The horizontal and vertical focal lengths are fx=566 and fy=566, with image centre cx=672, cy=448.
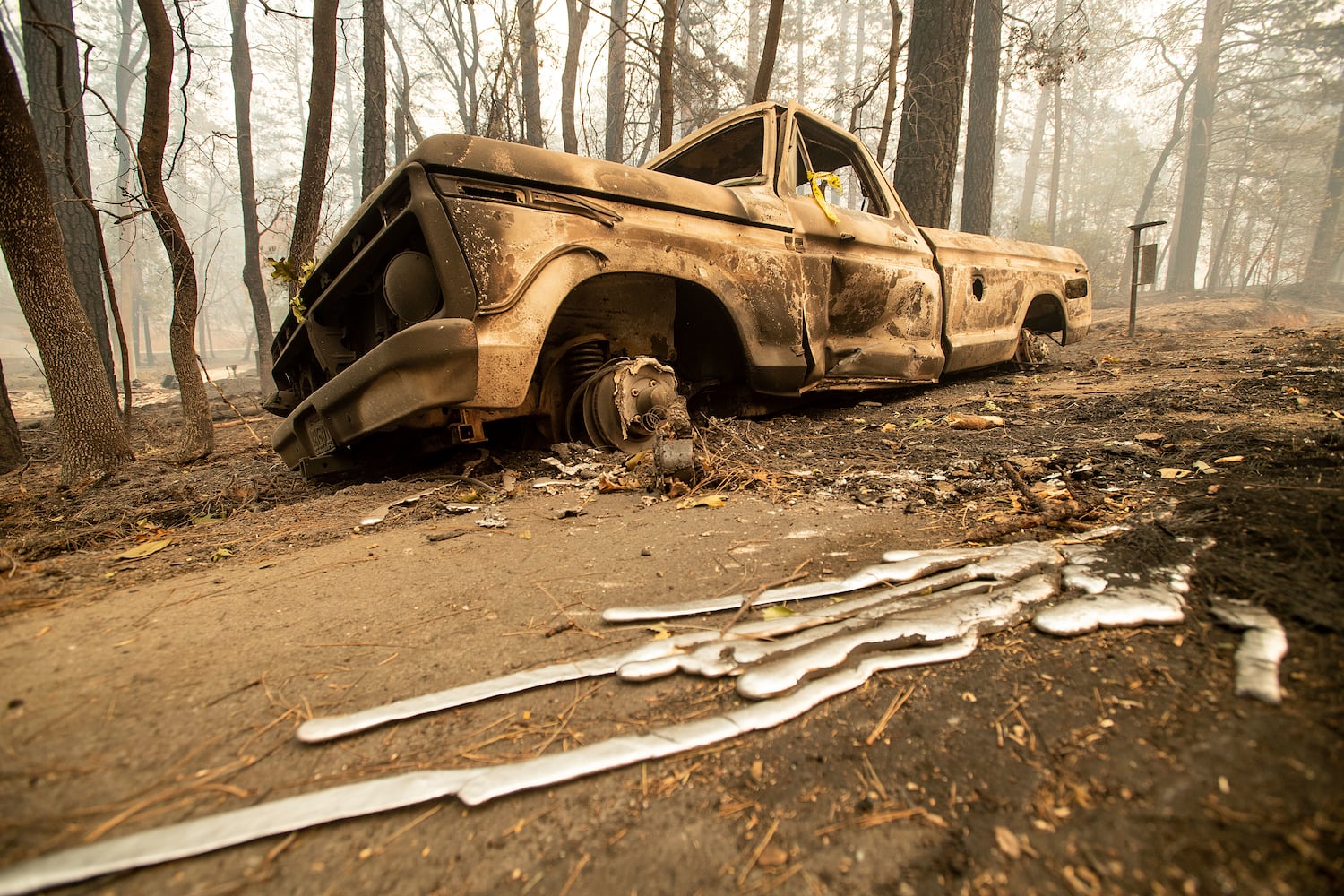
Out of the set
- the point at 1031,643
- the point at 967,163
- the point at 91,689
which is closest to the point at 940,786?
the point at 1031,643

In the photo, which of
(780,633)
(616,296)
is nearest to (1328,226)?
(616,296)

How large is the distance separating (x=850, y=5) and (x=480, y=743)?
42486 mm

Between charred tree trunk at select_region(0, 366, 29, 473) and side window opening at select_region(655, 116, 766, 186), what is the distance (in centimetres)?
526

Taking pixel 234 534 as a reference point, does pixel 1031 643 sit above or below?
above

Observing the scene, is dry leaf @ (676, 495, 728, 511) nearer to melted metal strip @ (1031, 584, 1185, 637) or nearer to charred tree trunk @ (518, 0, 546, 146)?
melted metal strip @ (1031, 584, 1185, 637)

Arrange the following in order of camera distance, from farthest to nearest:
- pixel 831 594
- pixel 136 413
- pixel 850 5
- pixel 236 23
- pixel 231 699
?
1. pixel 850 5
2. pixel 236 23
3. pixel 136 413
4. pixel 831 594
5. pixel 231 699

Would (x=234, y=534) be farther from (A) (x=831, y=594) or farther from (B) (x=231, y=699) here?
(A) (x=831, y=594)

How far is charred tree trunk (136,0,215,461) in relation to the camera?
4.04 m

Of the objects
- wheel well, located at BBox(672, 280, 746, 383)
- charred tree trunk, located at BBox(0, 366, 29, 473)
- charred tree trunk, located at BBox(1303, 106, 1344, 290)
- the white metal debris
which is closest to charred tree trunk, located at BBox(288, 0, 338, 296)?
charred tree trunk, located at BBox(0, 366, 29, 473)

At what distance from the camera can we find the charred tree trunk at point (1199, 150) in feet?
69.9

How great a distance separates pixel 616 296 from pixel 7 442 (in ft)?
16.1

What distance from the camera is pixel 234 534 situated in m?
2.35

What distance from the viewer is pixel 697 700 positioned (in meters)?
1.07

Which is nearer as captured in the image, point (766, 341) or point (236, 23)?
point (766, 341)
